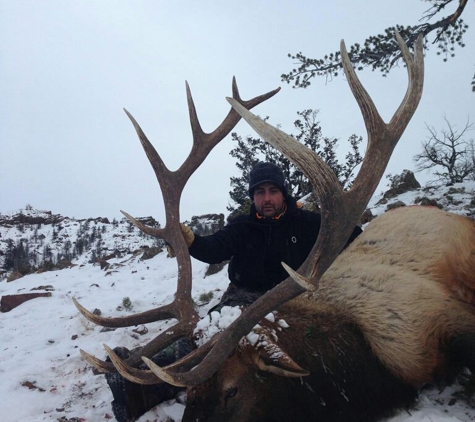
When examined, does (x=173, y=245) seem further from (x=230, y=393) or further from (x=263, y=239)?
(x=230, y=393)

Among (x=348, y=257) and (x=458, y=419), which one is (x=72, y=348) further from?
(x=458, y=419)

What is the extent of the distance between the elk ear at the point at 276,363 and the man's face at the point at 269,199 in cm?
189

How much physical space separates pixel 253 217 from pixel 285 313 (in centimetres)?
152

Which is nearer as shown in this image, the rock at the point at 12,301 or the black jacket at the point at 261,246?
the black jacket at the point at 261,246

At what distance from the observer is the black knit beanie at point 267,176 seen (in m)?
3.72

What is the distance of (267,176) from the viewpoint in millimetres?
3723

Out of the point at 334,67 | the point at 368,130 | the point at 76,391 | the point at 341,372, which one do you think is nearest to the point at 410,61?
the point at 368,130

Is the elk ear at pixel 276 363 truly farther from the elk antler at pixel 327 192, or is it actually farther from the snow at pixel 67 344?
the snow at pixel 67 344

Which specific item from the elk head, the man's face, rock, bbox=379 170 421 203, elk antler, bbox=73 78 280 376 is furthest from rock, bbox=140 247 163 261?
the elk head

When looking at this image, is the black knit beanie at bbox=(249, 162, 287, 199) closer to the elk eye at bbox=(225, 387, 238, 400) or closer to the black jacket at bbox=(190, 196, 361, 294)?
the black jacket at bbox=(190, 196, 361, 294)

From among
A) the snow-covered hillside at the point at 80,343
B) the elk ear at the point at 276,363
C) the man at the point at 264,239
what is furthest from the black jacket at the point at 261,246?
the elk ear at the point at 276,363

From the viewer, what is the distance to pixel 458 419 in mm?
2057

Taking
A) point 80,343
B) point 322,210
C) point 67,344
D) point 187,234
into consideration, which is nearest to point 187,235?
point 187,234

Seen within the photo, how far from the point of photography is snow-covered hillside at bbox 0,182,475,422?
109 inches
